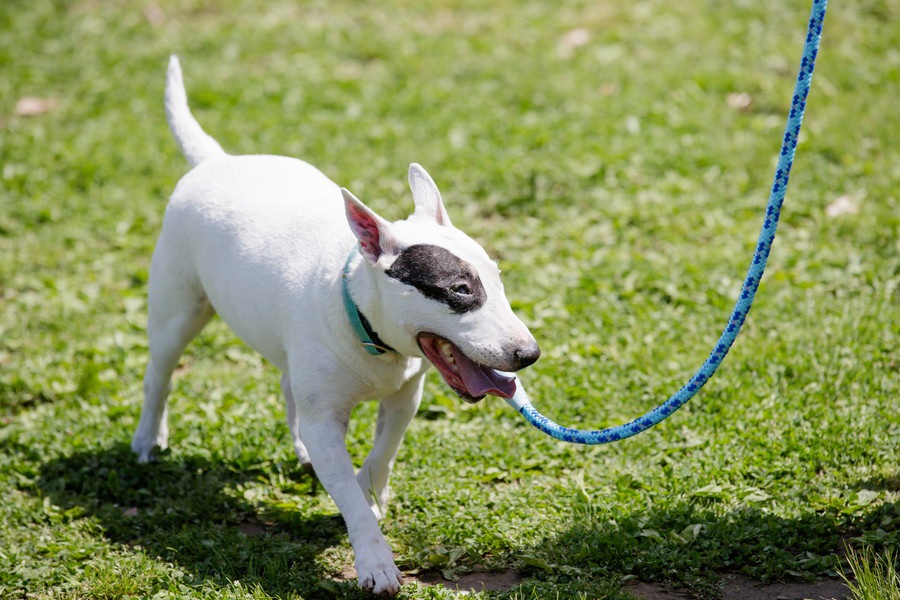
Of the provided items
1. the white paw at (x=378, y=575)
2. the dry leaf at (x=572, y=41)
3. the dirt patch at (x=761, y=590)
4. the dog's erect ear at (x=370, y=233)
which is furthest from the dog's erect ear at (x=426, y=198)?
the dry leaf at (x=572, y=41)

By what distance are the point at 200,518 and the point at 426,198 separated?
192cm

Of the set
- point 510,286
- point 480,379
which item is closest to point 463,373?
point 480,379

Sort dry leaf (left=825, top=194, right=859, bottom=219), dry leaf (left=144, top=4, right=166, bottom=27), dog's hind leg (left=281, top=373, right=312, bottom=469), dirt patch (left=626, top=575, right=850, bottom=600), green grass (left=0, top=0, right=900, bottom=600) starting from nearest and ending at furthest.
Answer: dirt patch (left=626, top=575, right=850, bottom=600)
green grass (left=0, top=0, right=900, bottom=600)
dog's hind leg (left=281, top=373, right=312, bottom=469)
dry leaf (left=825, top=194, right=859, bottom=219)
dry leaf (left=144, top=4, right=166, bottom=27)

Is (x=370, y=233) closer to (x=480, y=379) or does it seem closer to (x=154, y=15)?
(x=480, y=379)

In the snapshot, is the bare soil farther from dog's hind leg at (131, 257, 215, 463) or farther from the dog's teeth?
dog's hind leg at (131, 257, 215, 463)

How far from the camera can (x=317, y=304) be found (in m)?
4.18

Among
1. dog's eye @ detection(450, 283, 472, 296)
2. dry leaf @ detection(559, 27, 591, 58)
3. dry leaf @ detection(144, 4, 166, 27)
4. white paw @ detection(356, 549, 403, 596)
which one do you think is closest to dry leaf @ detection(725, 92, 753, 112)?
dry leaf @ detection(559, 27, 591, 58)

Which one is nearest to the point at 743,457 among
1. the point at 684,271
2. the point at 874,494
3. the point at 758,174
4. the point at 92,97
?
the point at 874,494

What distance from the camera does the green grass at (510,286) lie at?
4.40m

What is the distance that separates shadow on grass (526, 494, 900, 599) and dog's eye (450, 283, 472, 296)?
1.23 meters

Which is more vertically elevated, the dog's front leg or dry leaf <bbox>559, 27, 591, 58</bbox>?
dry leaf <bbox>559, 27, 591, 58</bbox>

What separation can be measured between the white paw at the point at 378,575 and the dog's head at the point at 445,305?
0.73 metres

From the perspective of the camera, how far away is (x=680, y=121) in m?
8.10

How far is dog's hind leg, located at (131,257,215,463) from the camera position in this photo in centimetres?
496
